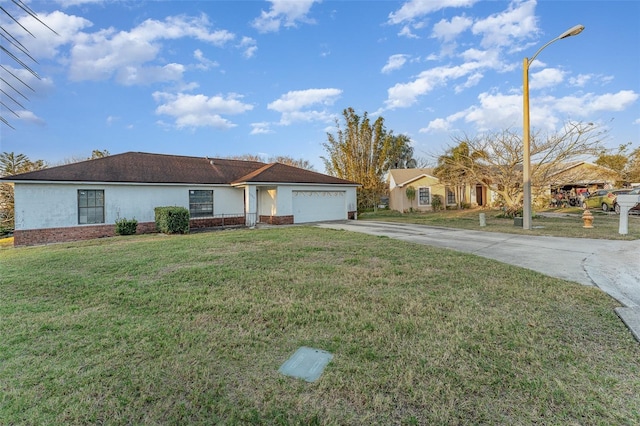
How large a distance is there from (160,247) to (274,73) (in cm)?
1061

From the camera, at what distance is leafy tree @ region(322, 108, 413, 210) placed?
26375mm

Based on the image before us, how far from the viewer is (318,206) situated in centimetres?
1916

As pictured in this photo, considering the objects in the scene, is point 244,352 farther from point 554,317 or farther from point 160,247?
point 160,247

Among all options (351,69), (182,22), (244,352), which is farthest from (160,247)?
(351,69)

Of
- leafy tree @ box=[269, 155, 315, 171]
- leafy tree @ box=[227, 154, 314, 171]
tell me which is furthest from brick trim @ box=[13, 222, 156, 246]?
leafy tree @ box=[269, 155, 315, 171]

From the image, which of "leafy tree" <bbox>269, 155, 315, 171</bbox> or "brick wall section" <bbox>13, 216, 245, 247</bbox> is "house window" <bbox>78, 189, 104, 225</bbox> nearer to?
"brick wall section" <bbox>13, 216, 245, 247</bbox>

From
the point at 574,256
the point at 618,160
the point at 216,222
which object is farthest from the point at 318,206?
the point at 618,160

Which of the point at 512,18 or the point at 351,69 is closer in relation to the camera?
the point at 512,18

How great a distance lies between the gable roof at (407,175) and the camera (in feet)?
87.9

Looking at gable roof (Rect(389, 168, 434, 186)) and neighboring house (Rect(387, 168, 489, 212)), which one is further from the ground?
gable roof (Rect(389, 168, 434, 186))

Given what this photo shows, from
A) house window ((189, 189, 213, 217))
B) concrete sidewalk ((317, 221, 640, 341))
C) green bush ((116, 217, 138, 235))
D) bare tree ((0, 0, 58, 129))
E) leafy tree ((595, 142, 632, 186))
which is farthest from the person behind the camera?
leafy tree ((595, 142, 632, 186))

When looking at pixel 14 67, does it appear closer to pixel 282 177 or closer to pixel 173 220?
pixel 173 220

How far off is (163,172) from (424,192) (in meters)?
20.8

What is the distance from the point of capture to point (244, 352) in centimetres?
302
